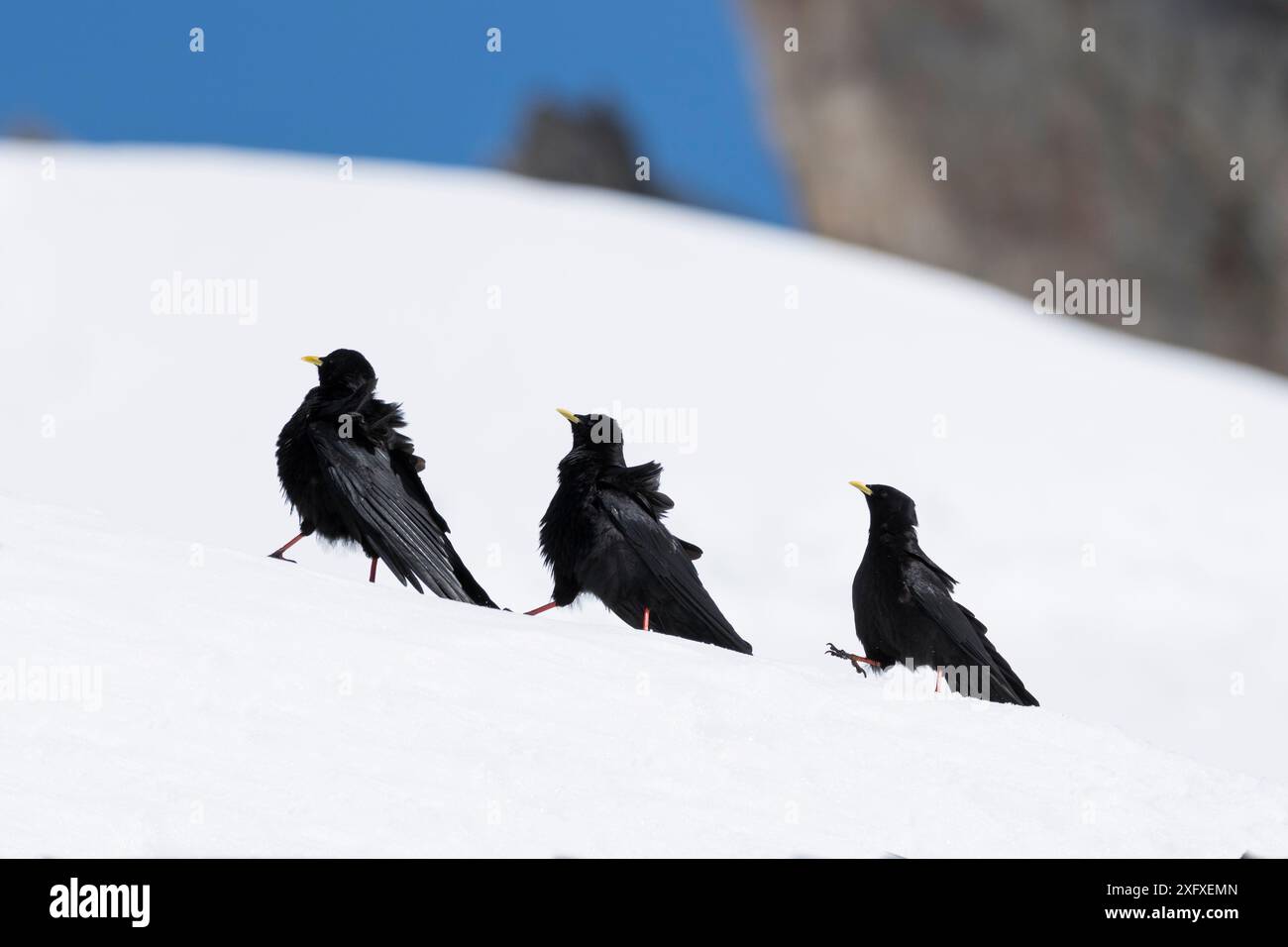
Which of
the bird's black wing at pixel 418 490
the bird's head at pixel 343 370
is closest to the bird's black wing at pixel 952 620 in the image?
the bird's black wing at pixel 418 490

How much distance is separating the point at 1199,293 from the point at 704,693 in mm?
13645

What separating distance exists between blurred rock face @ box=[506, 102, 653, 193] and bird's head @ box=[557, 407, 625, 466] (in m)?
19.1

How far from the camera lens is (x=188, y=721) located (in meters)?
3.46

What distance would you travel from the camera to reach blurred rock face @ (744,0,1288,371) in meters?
15.2

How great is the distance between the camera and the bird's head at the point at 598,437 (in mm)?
4832

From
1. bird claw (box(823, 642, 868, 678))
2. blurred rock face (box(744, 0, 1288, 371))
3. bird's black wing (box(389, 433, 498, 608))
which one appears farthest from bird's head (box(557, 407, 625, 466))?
blurred rock face (box(744, 0, 1288, 371))

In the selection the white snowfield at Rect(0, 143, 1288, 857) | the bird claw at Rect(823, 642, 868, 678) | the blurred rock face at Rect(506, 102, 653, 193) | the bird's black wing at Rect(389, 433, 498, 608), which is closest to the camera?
the white snowfield at Rect(0, 143, 1288, 857)

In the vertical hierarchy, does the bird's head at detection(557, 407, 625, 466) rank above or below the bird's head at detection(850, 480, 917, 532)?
above

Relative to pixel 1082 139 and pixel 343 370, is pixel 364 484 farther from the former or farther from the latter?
pixel 1082 139

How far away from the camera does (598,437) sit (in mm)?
4855

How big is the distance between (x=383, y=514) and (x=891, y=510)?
1.60 meters

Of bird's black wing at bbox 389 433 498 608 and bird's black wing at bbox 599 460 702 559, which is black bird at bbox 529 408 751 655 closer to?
bird's black wing at bbox 599 460 702 559

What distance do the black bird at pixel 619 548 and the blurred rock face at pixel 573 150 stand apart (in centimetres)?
1916

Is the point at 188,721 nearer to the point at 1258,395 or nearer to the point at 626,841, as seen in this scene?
the point at 626,841
